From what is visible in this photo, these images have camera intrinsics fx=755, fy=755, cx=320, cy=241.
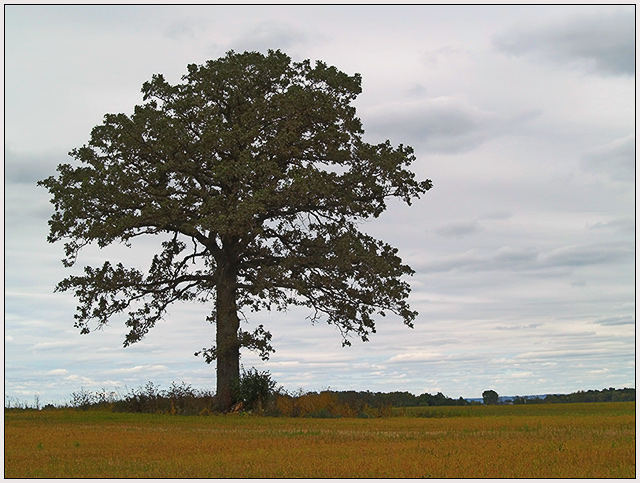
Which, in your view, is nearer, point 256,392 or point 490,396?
point 256,392

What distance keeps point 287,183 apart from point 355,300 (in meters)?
6.35

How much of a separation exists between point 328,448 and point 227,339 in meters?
15.4

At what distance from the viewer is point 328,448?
17.1 metres

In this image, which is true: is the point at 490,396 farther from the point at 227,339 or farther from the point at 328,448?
the point at 328,448

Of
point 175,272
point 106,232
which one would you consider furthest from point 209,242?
point 106,232

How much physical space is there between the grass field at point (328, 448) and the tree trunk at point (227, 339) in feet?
17.1

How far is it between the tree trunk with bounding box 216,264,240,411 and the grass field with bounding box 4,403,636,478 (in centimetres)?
522

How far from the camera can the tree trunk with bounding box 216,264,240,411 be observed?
32.0 metres

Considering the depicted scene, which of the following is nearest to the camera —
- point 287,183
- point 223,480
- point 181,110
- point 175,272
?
point 223,480

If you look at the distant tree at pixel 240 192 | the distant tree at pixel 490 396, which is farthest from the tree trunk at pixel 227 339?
the distant tree at pixel 490 396

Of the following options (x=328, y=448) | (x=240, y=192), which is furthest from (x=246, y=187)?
(x=328, y=448)

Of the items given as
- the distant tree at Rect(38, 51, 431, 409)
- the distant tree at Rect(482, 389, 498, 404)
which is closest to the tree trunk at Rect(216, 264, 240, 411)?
the distant tree at Rect(38, 51, 431, 409)

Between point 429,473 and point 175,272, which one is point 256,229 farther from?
point 429,473

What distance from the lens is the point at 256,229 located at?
102 ft
